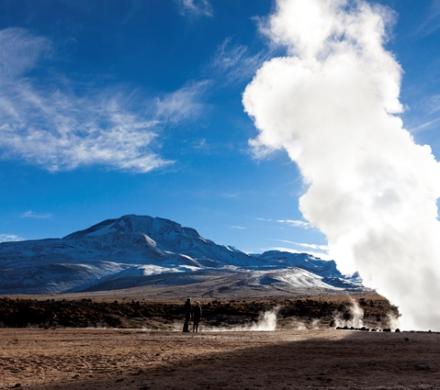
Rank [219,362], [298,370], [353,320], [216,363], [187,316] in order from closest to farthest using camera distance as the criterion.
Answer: [298,370]
[216,363]
[219,362]
[187,316]
[353,320]

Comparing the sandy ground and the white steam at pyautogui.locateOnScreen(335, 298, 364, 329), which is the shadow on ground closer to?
the sandy ground

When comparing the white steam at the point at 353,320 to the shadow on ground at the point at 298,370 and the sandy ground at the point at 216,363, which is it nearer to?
the sandy ground at the point at 216,363

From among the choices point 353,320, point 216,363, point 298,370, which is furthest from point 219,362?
point 353,320

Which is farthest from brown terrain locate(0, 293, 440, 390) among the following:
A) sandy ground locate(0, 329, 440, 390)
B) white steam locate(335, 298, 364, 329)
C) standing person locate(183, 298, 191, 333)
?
white steam locate(335, 298, 364, 329)

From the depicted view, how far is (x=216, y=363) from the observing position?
20531 millimetres

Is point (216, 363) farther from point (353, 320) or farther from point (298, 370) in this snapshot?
point (353, 320)

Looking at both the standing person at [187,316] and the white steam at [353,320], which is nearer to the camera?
the standing person at [187,316]

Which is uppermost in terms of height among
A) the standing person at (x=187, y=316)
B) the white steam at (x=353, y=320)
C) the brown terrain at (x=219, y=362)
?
the white steam at (x=353, y=320)

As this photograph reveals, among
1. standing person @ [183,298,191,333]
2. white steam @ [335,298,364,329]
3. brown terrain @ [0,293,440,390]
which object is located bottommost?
brown terrain @ [0,293,440,390]

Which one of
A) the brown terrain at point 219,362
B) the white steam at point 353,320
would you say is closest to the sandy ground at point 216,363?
the brown terrain at point 219,362

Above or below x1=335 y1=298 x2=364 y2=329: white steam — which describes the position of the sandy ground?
below

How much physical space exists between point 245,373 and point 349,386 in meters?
3.79

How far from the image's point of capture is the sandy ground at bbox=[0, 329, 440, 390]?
1628cm

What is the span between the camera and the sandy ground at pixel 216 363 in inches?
641
